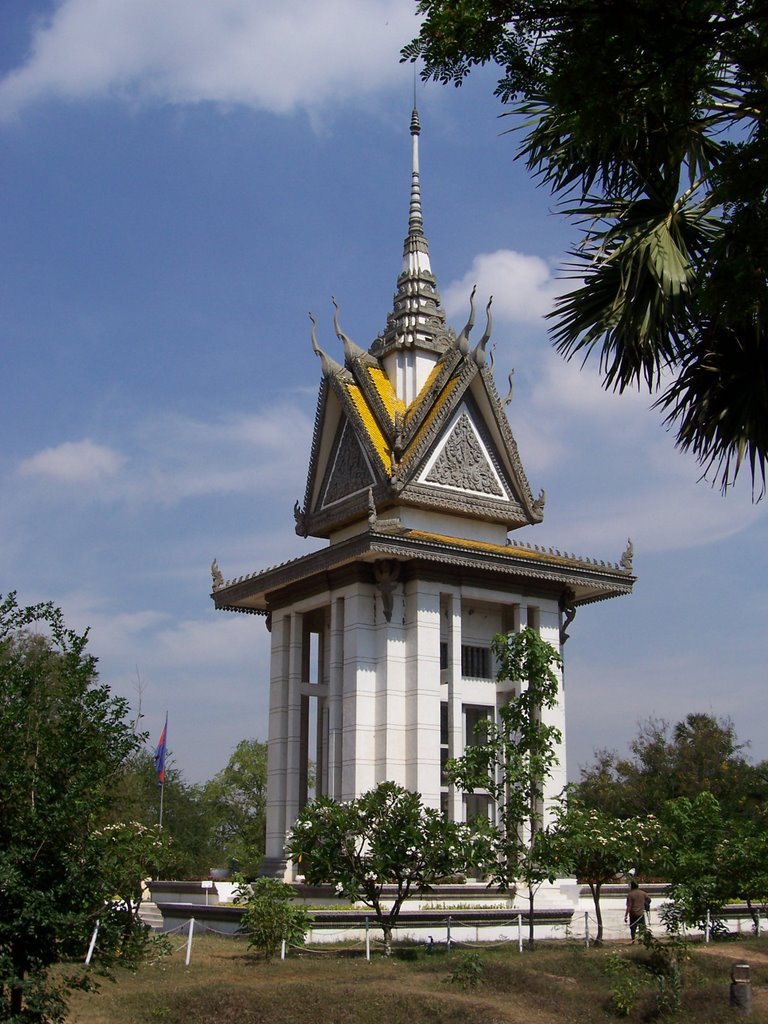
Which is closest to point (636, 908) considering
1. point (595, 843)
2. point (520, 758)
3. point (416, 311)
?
point (595, 843)

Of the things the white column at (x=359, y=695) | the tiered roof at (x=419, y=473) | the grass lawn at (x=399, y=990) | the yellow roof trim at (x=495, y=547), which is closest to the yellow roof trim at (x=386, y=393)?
the tiered roof at (x=419, y=473)

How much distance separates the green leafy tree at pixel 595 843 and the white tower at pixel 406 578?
690 cm

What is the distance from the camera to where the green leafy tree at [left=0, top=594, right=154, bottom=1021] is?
10867mm

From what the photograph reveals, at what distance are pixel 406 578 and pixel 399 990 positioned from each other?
50.6 feet

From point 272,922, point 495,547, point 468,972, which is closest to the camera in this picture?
point 468,972

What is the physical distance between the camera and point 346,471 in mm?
36156

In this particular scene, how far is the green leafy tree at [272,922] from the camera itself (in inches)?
853

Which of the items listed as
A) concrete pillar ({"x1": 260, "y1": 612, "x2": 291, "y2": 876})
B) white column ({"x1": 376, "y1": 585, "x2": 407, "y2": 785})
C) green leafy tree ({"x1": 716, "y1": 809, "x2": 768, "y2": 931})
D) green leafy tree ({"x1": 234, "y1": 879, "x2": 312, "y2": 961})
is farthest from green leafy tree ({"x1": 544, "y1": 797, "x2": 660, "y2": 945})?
concrete pillar ({"x1": 260, "y1": 612, "x2": 291, "y2": 876})

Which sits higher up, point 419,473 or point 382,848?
point 419,473

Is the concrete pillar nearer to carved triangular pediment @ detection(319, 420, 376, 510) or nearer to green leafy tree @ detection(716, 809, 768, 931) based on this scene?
carved triangular pediment @ detection(319, 420, 376, 510)

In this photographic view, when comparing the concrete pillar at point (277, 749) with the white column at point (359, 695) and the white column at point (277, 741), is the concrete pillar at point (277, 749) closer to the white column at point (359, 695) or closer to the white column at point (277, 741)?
the white column at point (277, 741)

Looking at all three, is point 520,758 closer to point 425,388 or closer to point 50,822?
point 50,822

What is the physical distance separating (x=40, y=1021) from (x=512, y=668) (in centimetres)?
1357

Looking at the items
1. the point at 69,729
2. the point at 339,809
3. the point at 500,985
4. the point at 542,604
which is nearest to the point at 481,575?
the point at 542,604
